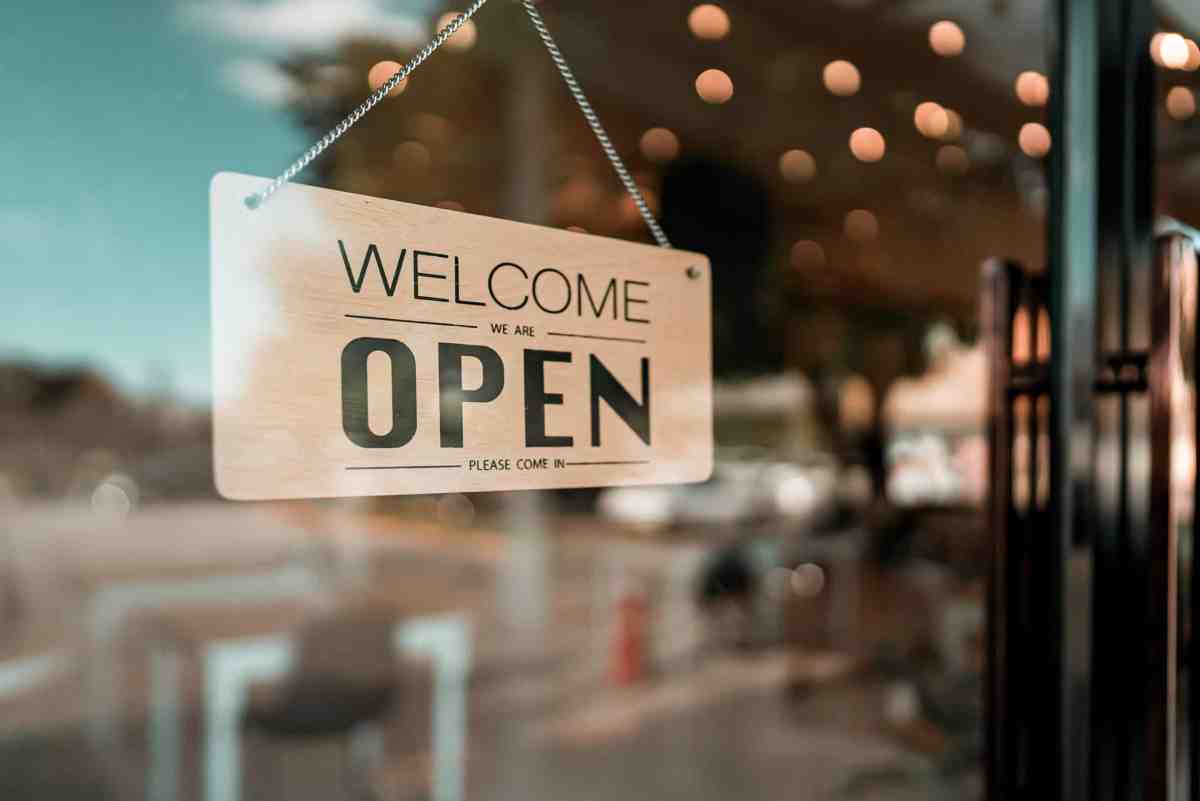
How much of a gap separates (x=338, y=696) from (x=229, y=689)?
1.34 ft

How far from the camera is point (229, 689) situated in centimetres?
267

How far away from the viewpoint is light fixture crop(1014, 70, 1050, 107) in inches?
42.0

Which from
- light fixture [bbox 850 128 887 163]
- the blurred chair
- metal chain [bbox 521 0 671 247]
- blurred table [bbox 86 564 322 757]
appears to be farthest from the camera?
blurred table [bbox 86 564 322 757]

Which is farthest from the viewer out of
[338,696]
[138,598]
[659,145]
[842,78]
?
[138,598]

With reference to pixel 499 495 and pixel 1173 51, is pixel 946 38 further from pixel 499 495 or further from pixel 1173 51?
pixel 499 495

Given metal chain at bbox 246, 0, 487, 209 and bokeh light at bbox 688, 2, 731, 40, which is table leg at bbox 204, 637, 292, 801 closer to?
bokeh light at bbox 688, 2, 731, 40

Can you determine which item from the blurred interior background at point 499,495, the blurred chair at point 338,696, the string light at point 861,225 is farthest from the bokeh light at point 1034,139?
the string light at point 861,225

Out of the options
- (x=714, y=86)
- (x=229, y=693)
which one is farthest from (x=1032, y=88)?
(x=229, y=693)

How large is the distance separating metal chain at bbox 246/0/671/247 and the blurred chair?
1.99 meters

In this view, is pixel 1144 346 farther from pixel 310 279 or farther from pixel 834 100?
pixel 834 100

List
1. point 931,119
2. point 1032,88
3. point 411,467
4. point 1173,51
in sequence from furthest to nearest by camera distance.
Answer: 1. point 931,119
2. point 1032,88
3. point 1173,51
4. point 411,467

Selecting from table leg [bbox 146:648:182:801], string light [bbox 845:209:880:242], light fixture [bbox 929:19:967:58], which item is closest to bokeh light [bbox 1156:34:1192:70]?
light fixture [bbox 929:19:967:58]

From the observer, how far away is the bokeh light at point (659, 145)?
5.93ft

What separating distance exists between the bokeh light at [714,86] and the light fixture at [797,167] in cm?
88
